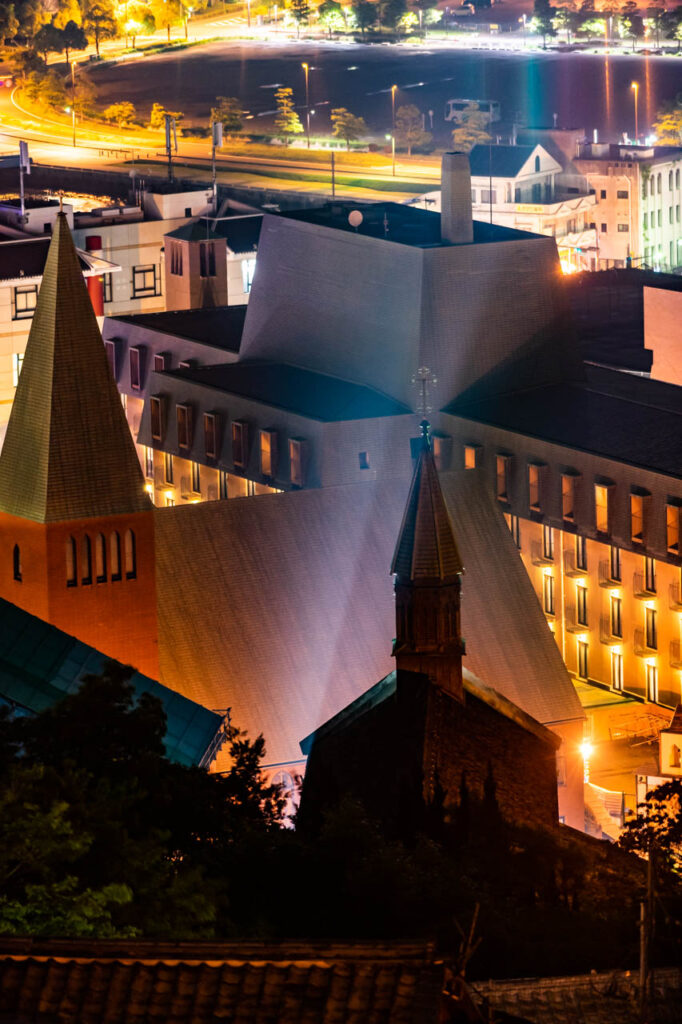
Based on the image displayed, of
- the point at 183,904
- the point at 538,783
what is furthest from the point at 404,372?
the point at 183,904

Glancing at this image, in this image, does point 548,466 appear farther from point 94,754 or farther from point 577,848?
point 94,754

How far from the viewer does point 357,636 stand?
107 meters

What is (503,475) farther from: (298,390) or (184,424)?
(184,424)

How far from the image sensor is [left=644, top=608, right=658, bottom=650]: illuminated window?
133 metres

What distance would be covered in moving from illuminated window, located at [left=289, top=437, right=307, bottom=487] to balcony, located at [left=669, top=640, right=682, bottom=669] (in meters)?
22.1

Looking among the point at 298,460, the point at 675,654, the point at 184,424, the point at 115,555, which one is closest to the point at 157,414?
the point at 184,424

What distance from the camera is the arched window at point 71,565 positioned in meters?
93.2

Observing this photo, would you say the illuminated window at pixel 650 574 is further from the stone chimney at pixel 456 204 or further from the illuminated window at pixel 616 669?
the stone chimney at pixel 456 204

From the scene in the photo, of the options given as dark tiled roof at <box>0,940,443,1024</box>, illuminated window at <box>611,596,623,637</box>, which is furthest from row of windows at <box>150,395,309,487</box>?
dark tiled roof at <box>0,940,443,1024</box>

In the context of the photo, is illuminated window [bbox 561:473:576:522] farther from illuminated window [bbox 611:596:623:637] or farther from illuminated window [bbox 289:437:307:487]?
illuminated window [bbox 289:437:307:487]

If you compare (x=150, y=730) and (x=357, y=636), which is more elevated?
(x=150, y=730)

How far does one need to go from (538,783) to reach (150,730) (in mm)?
26002

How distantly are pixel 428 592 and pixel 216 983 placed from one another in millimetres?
48693

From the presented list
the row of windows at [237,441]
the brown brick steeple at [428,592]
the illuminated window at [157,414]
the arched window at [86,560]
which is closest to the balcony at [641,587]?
the row of windows at [237,441]
